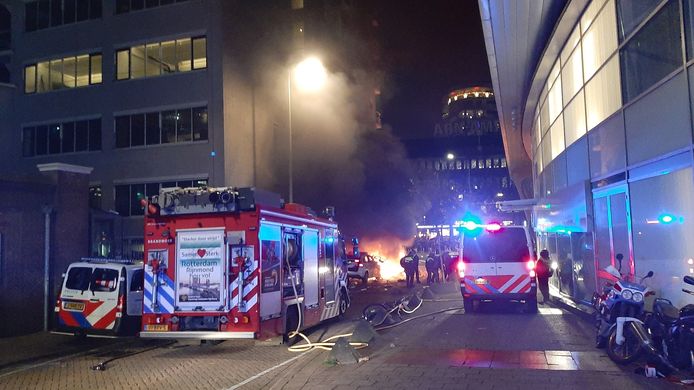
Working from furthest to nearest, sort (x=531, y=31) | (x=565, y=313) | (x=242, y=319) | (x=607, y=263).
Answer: (x=531, y=31), (x=565, y=313), (x=607, y=263), (x=242, y=319)

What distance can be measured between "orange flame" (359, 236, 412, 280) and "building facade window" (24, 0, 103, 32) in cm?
1654

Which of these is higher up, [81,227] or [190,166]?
[190,166]

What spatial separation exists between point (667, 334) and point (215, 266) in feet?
18.9

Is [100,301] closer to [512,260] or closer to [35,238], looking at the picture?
[35,238]

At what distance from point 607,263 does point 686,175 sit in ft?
12.3

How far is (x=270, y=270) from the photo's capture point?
8.30m

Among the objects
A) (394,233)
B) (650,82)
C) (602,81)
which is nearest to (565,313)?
(602,81)

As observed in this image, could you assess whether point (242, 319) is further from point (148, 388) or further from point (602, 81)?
point (602, 81)

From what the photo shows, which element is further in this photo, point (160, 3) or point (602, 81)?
point (160, 3)

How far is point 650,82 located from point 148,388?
25.2 feet

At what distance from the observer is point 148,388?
628 centimetres

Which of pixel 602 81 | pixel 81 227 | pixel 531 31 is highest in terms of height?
pixel 531 31

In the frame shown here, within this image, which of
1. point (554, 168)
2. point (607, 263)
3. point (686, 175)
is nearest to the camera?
point (686, 175)

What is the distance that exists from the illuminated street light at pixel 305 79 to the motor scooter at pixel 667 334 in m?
10.0
